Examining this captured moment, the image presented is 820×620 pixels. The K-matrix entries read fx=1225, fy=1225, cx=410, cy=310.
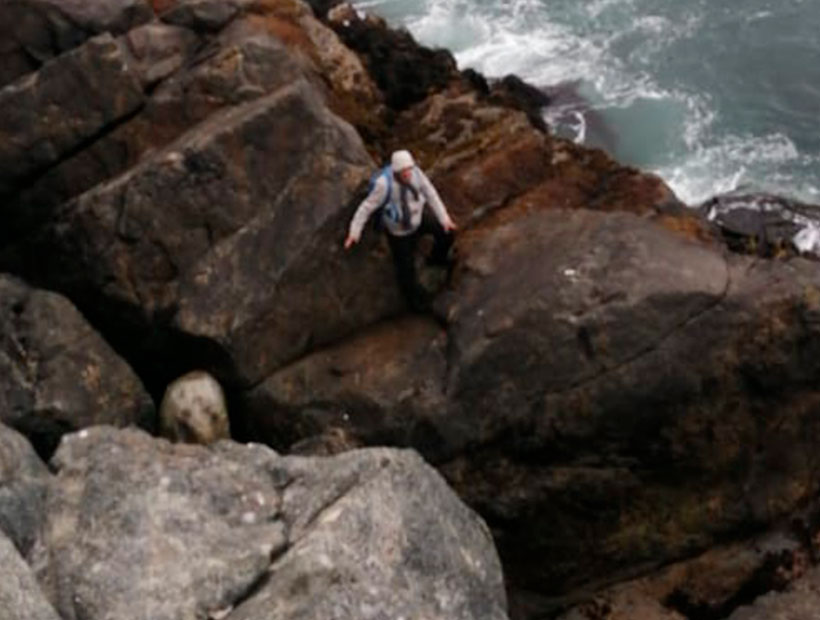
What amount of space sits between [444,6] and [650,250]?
106ft

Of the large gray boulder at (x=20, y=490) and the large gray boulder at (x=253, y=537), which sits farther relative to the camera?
the large gray boulder at (x=20, y=490)

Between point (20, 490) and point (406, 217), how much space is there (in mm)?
8658

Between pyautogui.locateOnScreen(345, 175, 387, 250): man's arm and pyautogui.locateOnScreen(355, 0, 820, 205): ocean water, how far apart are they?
690 inches

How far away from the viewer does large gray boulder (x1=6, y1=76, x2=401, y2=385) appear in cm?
2198

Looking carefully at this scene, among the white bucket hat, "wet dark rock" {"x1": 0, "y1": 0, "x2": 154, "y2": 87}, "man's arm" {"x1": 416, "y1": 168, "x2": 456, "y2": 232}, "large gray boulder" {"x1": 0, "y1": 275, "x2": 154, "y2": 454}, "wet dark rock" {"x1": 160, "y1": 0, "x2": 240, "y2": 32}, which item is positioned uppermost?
"wet dark rock" {"x1": 0, "y1": 0, "x2": 154, "y2": 87}

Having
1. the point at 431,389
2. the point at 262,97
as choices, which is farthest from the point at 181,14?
the point at 431,389

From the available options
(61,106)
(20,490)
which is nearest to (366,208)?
(61,106)

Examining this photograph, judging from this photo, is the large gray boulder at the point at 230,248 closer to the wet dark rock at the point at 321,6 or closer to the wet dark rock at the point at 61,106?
the wet dark rock at the point at 61,106

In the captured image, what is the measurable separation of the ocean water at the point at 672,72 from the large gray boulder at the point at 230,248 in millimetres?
17498

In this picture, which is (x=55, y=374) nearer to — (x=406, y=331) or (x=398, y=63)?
(x=406, y=331)

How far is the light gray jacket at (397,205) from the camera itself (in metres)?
21.8

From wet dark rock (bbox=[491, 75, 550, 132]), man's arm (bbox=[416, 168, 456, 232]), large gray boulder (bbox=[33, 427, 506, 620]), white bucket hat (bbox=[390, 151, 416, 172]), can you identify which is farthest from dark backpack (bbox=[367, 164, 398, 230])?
wet dark rock (bbox=[491, 75, 550, 132])

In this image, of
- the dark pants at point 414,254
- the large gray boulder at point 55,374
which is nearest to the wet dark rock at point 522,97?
the dark pants at point 414,254

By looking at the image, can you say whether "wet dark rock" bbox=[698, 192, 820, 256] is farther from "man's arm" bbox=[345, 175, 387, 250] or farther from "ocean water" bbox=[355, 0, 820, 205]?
"man's arm" bbox=[345, 175, 387, 250]
